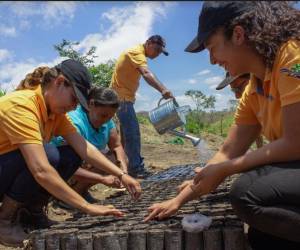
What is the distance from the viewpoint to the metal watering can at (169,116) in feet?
17.9

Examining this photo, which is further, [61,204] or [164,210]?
[61,204]

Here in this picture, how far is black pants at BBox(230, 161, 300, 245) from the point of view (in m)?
1.76

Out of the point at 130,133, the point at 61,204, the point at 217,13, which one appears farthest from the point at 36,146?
the point at 130,133

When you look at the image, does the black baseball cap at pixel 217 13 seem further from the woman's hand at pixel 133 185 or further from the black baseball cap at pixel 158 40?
the black baseball cap at pixel 158 40

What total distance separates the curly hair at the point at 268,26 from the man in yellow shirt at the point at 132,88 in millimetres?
3629

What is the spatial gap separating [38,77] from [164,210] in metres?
1.07

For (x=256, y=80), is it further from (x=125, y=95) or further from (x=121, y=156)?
(x=125, y=95)

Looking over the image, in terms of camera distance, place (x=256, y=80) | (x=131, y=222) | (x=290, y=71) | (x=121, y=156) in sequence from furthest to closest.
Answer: (x=121, y=156) → (x=131, y=222) → (x=256, y=80) → (x=290, y=71)

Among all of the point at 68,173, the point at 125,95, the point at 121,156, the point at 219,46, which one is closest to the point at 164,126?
the point at 125,95

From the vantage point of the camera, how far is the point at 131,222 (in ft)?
7.42

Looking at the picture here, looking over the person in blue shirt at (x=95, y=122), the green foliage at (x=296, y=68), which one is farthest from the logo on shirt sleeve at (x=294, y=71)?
the person in blue shirt at (x=95, y=122)

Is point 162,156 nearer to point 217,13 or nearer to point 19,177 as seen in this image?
point 19,177

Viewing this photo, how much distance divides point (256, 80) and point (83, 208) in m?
1.02

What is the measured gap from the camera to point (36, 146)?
7.69 feet
